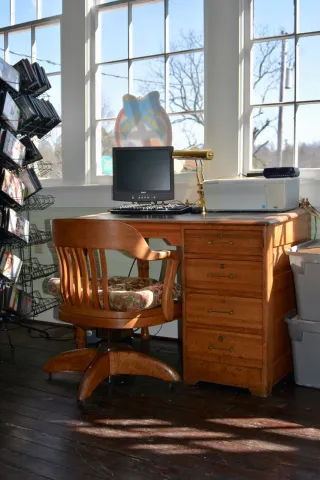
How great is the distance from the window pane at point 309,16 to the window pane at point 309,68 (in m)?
0.06

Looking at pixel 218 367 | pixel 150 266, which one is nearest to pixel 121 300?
pixel 218 367

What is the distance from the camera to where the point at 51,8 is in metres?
4.34

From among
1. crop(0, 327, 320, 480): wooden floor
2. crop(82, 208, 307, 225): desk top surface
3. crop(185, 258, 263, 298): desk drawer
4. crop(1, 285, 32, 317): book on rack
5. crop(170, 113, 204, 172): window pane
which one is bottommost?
crop(0, 327, 320, 480): wooden floor

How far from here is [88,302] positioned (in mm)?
2727

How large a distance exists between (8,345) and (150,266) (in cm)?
99

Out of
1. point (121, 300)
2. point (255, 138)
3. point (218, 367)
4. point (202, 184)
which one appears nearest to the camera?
point (121, 300)

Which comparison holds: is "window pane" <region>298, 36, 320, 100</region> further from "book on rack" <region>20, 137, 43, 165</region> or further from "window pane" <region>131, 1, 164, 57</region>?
"book on rack" <region>20, 137, 43, 165</region>

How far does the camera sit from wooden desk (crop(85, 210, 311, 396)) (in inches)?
109

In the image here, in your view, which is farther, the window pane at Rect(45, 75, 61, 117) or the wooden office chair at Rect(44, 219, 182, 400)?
the window pane at Rect(45, 75, 61, 117)

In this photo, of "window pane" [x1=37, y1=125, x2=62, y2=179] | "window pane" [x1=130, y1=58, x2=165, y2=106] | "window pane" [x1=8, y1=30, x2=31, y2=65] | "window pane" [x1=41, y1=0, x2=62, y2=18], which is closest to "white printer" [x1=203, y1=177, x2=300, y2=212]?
"window pane" [x1=130, y1=58, x2=165, y2=106]

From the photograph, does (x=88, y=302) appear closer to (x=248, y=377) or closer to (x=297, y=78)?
(x=248, y=377)

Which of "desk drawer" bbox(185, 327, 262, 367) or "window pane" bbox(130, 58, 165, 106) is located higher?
"window pane" bbox(130, 58, 165, 106)

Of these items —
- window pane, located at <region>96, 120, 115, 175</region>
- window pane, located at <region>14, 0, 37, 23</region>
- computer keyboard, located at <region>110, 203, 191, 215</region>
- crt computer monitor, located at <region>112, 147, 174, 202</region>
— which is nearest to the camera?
computer keyboard, located at <region>110, 203, 191, 215</region>

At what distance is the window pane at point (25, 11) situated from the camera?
4457 millimetres
